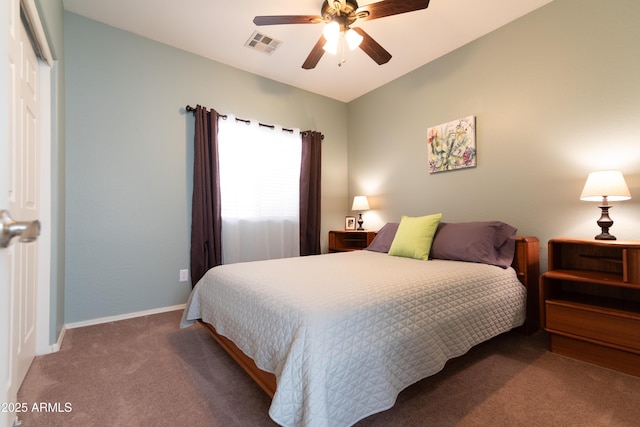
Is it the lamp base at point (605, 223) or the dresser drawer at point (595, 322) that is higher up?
the lamp base at point (605, 223)

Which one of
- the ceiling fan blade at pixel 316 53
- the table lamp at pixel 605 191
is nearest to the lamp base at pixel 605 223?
the table lamp at pixel 605 191

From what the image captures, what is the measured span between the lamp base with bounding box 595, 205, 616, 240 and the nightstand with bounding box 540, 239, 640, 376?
0.07 meters

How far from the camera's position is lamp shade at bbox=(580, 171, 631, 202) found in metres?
1.75

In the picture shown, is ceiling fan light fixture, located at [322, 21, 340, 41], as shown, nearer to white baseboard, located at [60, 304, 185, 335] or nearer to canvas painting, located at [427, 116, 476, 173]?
canvas painting, located at [427, 116, 476, 173]

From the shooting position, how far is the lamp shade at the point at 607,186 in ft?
5.75

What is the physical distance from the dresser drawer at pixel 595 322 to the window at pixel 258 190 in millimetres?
2514

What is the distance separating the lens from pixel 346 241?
3965 millimetres

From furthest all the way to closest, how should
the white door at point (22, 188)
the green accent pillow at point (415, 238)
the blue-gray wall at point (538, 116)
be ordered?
1. the green accent pillow at point (415, 238)
2. the blue-gray wall at point (538, 116)
3. the white door at point (22, 188)

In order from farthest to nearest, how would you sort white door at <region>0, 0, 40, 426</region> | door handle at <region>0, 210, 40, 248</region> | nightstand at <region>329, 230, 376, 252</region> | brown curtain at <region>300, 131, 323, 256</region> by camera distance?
nightstand at <region>329, 230, 376, 252</region> → brown curtain at <region>300, 131, 323, 256</region> → white door at <region>0, 0, 40, 426</region> → door handle at <region>0, 210, 40, 248</region>

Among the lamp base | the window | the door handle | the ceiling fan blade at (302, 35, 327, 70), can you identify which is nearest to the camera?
the door handle

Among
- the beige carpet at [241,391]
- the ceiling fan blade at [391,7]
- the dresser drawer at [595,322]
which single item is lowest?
the beige carpet at [241,391]

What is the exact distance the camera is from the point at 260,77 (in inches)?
134

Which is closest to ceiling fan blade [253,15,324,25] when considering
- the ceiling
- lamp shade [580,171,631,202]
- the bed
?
the ceiling

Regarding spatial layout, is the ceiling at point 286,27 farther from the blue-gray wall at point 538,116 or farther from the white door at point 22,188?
the white door at point 22,188
